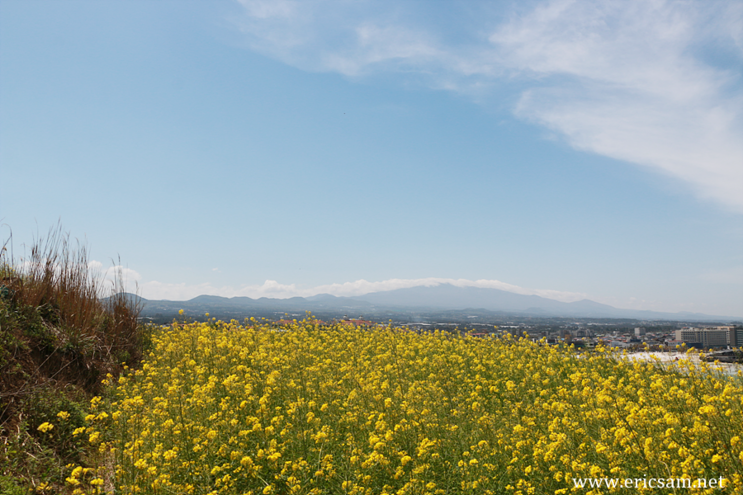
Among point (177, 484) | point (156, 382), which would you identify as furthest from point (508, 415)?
point (156, 382)

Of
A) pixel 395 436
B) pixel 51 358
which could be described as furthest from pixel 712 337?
pixel 51 358

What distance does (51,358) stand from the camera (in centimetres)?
724

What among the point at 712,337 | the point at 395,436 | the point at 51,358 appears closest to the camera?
the point at 395,436

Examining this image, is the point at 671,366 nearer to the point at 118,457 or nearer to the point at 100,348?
the point at 118,457

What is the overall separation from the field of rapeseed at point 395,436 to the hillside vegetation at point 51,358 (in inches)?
21.2

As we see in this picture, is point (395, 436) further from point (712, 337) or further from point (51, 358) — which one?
point (712, 337)

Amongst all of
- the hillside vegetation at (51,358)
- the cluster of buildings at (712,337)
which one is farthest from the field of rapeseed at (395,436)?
the cluster of buildings at (712,337)


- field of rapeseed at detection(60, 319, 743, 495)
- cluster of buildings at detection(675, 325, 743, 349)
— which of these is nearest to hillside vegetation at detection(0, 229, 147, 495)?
field of rapeseed at detection(60, 319, 743, 495)

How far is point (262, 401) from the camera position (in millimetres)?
5254

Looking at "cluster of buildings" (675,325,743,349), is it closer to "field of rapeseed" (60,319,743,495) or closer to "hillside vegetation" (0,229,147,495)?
"field of rapeseed" (60,319,743,495)

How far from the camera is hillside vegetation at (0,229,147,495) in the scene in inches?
199

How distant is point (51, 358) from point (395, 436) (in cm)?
654

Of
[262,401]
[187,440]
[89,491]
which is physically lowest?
[89,491]

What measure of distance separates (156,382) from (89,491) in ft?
11.3
